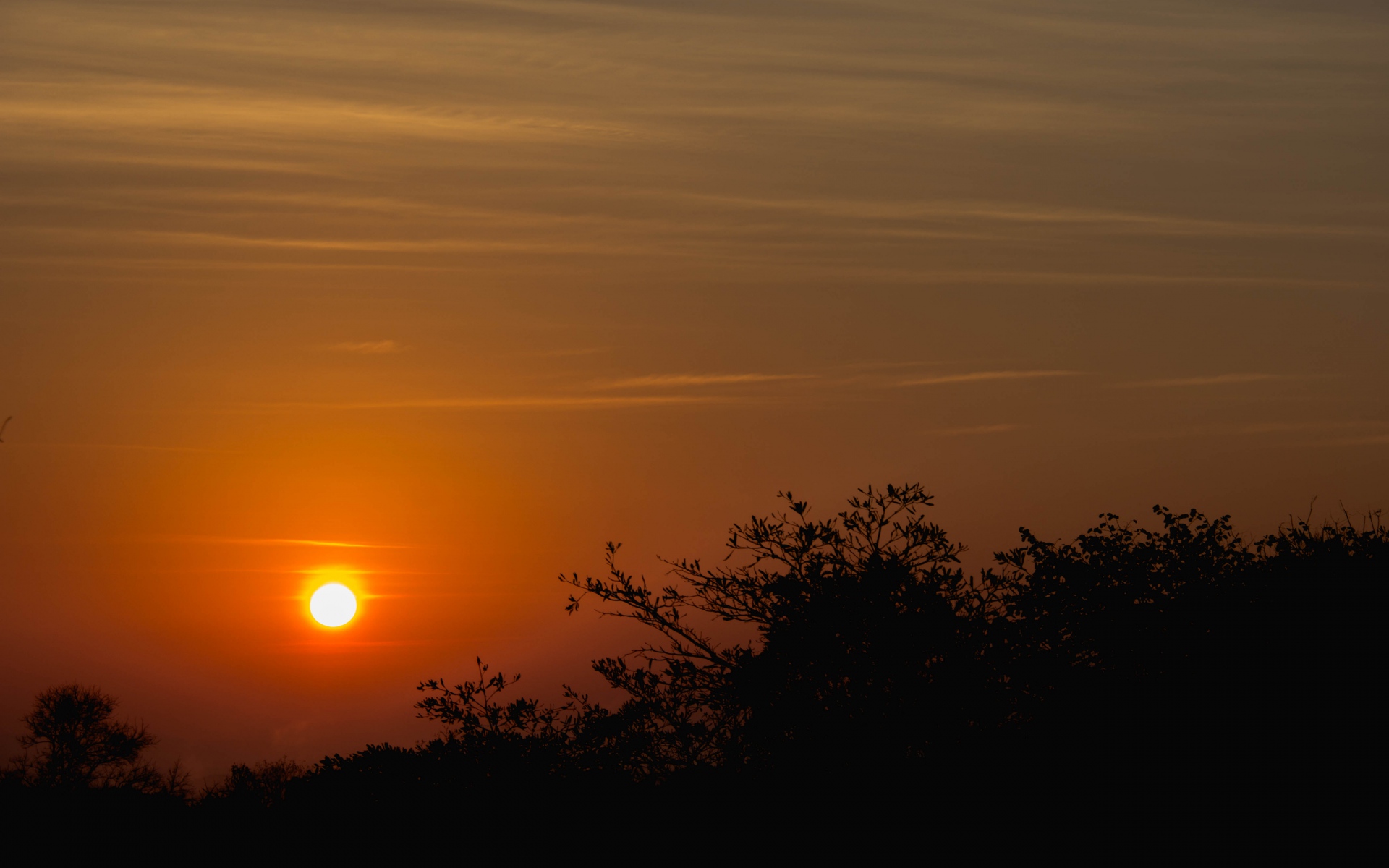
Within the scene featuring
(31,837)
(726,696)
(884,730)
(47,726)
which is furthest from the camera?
(47,726)

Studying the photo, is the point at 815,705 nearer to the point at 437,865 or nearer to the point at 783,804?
the point at 783,804

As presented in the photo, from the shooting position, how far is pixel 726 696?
891 inches

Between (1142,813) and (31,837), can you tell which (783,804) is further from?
(31,837)

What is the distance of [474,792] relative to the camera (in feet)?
78.9

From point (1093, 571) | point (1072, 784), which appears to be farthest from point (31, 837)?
point (1093, 571)

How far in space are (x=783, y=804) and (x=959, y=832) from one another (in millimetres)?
2890

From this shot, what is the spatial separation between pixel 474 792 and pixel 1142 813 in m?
12.0

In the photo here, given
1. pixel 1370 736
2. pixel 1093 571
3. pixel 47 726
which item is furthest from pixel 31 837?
pixel 47 726

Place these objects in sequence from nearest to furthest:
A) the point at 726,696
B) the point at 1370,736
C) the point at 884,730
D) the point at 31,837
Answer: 1. the point at 1370,736
2. the point at 884,730
3. the point at 726,696
4. the point at 31,837

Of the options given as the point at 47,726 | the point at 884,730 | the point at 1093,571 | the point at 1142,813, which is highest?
the point at 47,726

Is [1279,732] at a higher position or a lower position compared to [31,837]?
lower

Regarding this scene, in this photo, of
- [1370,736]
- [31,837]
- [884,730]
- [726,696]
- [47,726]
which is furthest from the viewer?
[47,726]

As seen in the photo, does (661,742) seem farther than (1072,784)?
Yes

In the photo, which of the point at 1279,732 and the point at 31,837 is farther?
the point at 31,837
